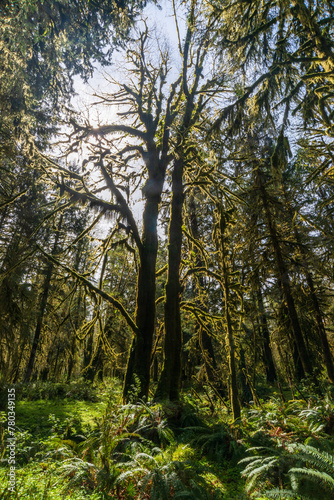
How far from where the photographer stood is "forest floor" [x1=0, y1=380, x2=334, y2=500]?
2.71 meters

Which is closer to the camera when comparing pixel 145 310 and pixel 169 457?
pixel 169 457

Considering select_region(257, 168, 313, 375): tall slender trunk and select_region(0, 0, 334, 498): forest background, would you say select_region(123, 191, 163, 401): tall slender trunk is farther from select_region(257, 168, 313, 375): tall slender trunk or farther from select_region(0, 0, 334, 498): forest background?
select_region(257, 168, 313, 375): tall slender trunk

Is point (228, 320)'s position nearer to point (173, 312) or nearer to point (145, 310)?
point (173, 312)

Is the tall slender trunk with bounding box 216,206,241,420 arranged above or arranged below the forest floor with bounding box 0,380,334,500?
above

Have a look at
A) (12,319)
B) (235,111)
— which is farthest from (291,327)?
(12,319)

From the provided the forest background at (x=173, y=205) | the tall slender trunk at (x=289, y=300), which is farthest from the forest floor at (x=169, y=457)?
the tall slender trunk at (x=289, y=300)

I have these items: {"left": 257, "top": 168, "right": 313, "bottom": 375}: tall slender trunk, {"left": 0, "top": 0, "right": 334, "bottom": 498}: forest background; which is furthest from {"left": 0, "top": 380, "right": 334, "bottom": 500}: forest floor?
{"left": 257, "top": 168, "right": 313, "bottom": 375}: tall slender trunk

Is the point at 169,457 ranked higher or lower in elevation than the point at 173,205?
lower

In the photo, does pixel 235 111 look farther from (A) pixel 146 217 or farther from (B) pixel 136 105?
(B) pixel 136 105

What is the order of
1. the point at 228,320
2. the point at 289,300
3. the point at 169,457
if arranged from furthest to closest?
the point at 289,300 → the point at 228,320 → the point at 169,457

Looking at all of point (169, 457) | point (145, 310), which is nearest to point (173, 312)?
point (145, 310)

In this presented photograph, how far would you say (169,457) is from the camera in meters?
3.42

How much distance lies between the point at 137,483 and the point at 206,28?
769cm

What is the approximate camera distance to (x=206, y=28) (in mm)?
5496
